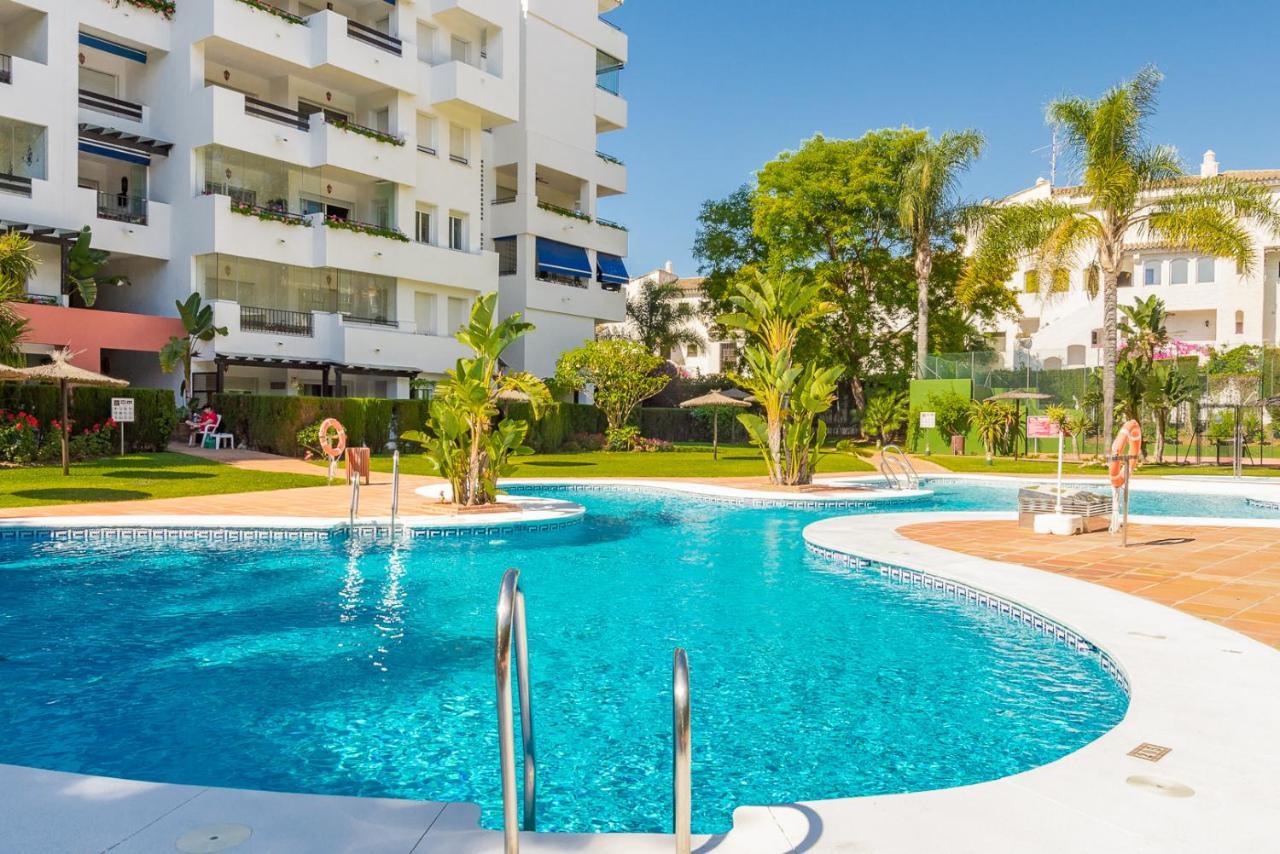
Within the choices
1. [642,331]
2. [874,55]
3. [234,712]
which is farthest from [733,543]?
[642,331]

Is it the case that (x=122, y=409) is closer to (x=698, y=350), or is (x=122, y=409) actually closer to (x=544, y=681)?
(x=544, y=681)

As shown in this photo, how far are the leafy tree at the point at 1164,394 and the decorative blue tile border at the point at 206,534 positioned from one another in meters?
25.1

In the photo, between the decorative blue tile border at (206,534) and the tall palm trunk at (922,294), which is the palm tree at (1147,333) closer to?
the tall palm trunk at (922,294)

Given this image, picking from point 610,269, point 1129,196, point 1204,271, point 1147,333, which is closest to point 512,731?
point 1129,196

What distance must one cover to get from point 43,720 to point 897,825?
17.1 ft

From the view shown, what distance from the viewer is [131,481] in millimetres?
17781

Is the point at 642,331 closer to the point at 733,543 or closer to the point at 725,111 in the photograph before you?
the point at 725,111

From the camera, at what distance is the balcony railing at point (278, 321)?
2950cm

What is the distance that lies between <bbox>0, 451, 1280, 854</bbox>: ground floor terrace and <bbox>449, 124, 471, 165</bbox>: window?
2345 centimetres

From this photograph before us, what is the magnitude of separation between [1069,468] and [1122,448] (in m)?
16.7

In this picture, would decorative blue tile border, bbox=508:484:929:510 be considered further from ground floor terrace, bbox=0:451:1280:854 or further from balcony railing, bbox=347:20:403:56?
balcony railing, bbox=347:20:403:56

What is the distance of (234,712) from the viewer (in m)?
5.92

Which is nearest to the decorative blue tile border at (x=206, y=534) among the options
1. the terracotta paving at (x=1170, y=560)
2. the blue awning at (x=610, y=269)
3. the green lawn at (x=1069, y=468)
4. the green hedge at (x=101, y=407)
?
the terracotta paving at (x=1170, y=560)

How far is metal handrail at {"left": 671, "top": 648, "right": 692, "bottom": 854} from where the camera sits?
3062 mm
